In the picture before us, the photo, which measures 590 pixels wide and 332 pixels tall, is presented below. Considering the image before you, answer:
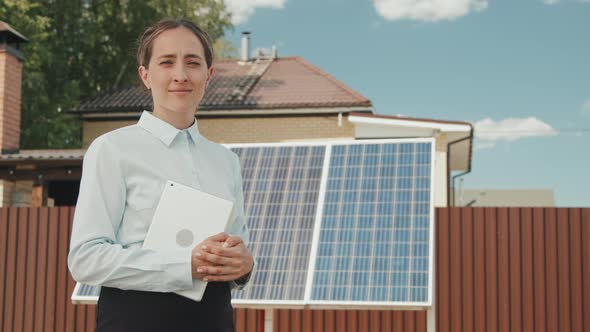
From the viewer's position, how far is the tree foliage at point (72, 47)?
22.9 m

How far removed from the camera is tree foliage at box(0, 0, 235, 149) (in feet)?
75.1

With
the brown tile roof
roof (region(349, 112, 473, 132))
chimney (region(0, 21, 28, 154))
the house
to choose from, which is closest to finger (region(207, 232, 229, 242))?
the brown tile roof

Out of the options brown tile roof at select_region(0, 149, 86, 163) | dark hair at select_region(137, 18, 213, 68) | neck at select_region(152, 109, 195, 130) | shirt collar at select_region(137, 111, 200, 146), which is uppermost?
brown tile roof at select_region(0, 149, 86, 163)

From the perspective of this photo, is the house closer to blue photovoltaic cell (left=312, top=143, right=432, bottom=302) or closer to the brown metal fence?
the brown metal fence

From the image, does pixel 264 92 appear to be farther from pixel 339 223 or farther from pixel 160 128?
pixel 160 128

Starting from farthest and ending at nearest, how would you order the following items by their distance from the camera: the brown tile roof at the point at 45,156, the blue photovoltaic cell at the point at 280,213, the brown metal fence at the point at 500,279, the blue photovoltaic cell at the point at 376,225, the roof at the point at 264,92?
the roof at the point at 264,92, the brown tile roof at the point at 45,156, the brown metal fence at the point at 500,279, the blue photovoltaic cell at the point at 280,213, the blue photovoltaic cell at the point at 376,225

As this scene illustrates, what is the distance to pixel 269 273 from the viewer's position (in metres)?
5.91

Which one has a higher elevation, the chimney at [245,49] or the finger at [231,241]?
the chimney at [245,49]

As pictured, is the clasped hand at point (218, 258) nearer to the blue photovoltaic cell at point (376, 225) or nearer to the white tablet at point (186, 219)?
the white tablet at point (186, 219)

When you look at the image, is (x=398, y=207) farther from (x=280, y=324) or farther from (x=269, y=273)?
(x=280, y=324)

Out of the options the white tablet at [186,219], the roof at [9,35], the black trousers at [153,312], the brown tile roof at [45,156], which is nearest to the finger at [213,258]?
the white tablet at [186,219]

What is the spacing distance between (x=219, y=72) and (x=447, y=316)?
15.9 m

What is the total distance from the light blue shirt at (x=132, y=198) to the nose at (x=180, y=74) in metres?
0.17

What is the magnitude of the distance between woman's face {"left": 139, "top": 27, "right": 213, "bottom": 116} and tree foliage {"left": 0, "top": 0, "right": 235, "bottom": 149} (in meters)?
21.5
